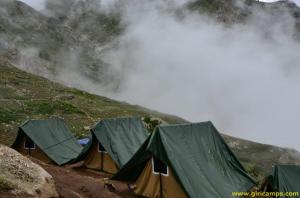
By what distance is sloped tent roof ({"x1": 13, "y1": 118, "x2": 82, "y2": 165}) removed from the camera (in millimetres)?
29500

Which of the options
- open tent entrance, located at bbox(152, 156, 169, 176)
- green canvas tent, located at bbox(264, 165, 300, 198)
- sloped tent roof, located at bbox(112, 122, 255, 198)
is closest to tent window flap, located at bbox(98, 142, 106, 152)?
sloped tent roof, located at bbox(112, 122, 255, 198)

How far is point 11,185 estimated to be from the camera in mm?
15305

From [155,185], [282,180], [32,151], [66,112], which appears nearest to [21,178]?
[155,185]

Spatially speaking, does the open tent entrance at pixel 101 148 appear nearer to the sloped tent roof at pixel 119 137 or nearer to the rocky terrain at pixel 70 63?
the sloped tent roof at pixel 119 137

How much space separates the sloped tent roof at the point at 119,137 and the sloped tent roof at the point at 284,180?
31.4 ft

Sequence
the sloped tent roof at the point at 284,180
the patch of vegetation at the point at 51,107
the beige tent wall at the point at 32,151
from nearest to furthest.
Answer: the sloped tent roof at the point at 284,180 → the beige tent wall at the point at 32,151 → the patch of vegetation at the point at 51,107

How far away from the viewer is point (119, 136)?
2764 cm

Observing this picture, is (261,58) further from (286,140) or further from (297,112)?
(286,140)

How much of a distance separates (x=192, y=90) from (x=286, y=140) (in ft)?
115

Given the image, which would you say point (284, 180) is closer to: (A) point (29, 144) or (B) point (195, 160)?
(B) point (195, 160)

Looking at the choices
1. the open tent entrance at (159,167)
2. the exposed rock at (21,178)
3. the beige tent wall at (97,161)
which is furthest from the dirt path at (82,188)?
the beige tent wall at (97,161)

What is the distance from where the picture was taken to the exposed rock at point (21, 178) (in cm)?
1524

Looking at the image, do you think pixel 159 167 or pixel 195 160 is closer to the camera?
pixel 159 167

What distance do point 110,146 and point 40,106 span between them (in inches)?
1021
